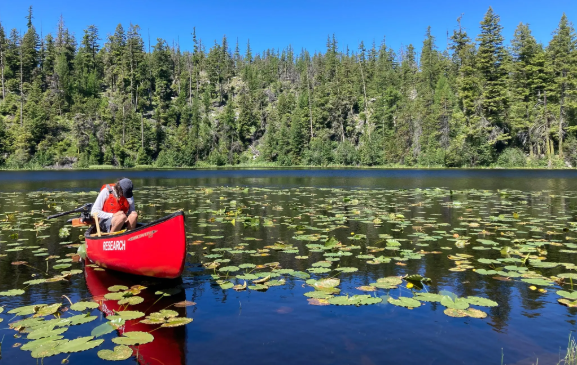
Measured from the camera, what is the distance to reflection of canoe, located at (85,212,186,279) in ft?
20.6

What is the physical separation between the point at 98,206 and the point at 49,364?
4.83 m

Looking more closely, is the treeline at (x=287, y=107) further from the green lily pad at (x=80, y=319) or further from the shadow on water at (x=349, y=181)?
the green lily pad at (x=80, y=319)

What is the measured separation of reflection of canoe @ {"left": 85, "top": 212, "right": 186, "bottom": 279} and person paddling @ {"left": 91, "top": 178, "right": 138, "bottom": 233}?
2.47 ft

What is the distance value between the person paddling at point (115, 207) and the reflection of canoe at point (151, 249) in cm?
75

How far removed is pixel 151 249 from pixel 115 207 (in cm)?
261

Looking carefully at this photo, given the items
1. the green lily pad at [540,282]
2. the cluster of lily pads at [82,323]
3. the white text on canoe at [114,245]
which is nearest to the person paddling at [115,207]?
the white text on canoe at [114,245]

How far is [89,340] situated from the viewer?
4500 mm

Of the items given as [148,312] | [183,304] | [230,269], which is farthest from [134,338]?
[230,269]

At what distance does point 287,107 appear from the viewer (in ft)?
302

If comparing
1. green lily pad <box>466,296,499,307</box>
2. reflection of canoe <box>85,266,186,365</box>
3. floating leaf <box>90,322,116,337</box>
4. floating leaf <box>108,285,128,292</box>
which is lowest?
reflection of canoe <box>85,266,186,365</box>

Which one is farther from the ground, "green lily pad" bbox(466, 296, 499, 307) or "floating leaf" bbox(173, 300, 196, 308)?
"green lily pad" bbox(466, 296, 499, 307)

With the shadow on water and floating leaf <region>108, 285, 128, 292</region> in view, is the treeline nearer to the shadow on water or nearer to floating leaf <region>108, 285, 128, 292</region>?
the shadow on water

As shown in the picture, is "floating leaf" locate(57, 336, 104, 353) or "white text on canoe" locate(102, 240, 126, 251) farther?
"white text on canoe" locate(102, 240, 126, 251)

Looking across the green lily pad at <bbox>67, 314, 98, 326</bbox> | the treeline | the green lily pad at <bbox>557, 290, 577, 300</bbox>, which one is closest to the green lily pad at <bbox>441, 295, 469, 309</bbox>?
the green lily pad at <bbox>557, 290, 577, 300</bbox>
